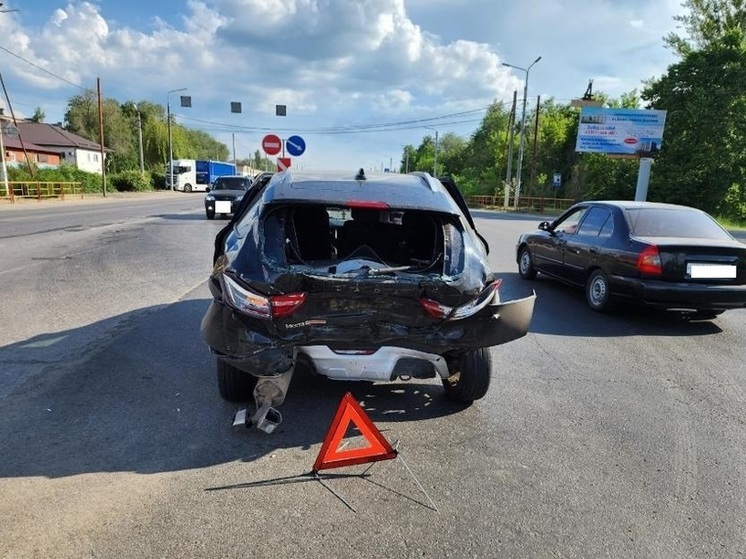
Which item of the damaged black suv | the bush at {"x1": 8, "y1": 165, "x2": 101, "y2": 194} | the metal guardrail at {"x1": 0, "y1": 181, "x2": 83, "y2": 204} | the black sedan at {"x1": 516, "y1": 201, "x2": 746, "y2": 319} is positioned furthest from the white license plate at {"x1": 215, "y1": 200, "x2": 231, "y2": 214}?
the bush at {"x1": 8, "y1": 165, "x2": 101, "y2": 194}

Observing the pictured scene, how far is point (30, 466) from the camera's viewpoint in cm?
303

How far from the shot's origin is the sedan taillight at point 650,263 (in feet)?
20.9

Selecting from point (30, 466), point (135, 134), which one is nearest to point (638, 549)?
point (30, 466)

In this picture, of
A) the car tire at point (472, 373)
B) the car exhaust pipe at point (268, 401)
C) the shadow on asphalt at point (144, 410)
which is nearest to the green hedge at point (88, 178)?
the shadow on asphalt at point (144, 410)

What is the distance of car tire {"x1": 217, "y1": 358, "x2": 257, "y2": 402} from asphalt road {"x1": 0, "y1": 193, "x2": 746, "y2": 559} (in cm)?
11

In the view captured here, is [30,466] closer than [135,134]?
Yes

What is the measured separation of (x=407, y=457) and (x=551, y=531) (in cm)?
94

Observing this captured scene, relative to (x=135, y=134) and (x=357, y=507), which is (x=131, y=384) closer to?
(x=357, y=507)

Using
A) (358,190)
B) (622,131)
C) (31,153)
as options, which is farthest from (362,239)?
(31,153)

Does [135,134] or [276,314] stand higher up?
[135,134]

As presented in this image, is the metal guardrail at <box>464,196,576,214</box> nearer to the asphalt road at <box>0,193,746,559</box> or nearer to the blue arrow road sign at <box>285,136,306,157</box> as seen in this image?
the blue arrow road sign at <box>285,136,306,157</box>

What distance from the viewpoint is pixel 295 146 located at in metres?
15.8

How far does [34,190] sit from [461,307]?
37952mm

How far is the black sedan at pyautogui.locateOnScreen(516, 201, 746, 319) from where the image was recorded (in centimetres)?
630
